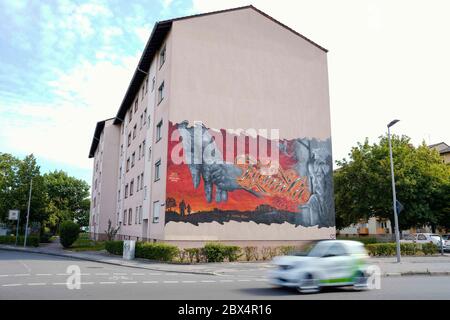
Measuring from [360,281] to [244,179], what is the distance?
15.1 metres

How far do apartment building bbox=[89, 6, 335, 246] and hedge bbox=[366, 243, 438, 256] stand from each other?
329 centimetres

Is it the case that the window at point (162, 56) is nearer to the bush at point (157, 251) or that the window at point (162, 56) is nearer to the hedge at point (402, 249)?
the bush at point (157, 251)

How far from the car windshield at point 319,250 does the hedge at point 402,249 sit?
53.2 ft

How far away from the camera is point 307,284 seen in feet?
35.1

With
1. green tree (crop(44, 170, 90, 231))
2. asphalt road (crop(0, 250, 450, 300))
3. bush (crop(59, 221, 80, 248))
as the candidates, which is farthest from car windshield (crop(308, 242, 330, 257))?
green tree (crop(44, 170, 90, 231))

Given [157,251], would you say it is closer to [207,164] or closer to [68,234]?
[207,164]

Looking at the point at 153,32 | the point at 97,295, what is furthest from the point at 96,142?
the point at 97,295

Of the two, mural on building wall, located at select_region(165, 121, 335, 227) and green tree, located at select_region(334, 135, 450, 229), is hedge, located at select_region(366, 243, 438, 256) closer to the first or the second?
mural on building wall, located at select_region(165, 121, 335, 227)

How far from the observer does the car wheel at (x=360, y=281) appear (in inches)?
455

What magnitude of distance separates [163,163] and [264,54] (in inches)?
443

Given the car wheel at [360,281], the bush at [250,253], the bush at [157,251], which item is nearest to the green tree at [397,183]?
the bush at [250,253]

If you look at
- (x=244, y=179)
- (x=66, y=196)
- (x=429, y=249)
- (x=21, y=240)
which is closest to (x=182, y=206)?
(x=244, y=179)

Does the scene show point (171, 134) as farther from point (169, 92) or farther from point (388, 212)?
point (388, 212)
